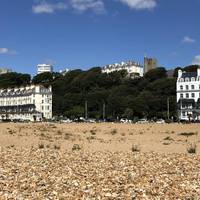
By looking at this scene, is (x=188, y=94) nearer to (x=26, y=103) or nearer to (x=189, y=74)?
(x=189, y=74)

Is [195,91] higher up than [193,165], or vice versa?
[195,91]

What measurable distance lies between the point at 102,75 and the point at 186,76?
37.0m

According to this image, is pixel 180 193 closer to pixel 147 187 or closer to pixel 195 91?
pixel 147 187

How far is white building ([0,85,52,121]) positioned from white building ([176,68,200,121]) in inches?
1555

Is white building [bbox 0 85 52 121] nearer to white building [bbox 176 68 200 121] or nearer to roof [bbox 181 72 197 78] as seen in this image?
white building [bbox 176 68 200 121]

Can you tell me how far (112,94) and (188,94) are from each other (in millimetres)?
18638

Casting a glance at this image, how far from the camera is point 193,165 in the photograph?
1730 cm

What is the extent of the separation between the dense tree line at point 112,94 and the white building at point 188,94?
211cm

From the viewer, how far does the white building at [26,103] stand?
481ft

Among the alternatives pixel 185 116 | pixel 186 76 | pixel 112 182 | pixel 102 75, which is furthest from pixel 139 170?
pixel 102 75

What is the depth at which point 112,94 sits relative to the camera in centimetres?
12650

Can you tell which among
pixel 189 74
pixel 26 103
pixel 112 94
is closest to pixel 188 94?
pixel 189 74

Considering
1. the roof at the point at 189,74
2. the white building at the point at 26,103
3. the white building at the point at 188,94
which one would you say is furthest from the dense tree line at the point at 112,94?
the roof at the point at 189,74

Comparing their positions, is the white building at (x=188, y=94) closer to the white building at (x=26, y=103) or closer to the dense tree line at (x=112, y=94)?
the dense tree line at (x=112, y=94)
